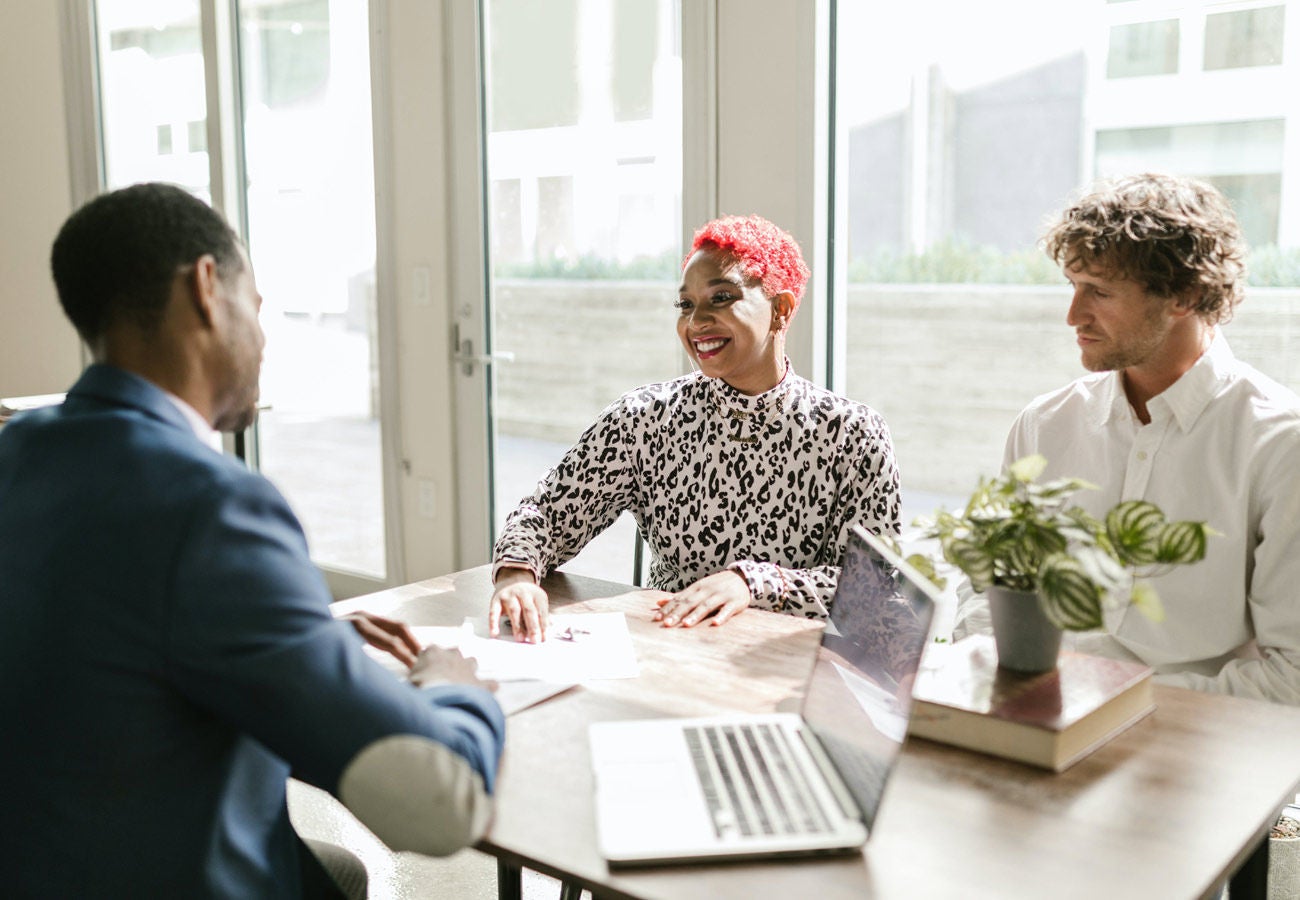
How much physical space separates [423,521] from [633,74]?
5.35 ft

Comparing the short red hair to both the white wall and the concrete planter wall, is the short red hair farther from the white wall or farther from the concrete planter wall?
the white wall

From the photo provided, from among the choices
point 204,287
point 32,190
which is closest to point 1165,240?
point 204,287

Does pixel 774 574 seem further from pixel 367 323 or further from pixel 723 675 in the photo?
pixel 367 323

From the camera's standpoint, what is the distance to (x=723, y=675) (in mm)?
1482

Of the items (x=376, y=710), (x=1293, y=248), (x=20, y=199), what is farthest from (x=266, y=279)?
(x=376, y=710)

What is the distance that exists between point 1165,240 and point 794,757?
1093 mm

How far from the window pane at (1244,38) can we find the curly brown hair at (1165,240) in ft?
2.26

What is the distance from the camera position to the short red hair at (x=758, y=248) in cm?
212

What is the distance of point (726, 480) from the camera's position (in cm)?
207

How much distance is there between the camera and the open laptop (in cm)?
104

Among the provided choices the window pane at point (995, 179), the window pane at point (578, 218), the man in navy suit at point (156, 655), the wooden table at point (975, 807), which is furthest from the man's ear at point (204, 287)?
the window pane at point (578, 218)

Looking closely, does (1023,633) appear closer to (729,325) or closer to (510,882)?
(510,882)

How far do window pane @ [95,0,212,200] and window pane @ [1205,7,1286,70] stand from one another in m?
3.56

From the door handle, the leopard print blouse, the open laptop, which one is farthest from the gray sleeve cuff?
the door handle
